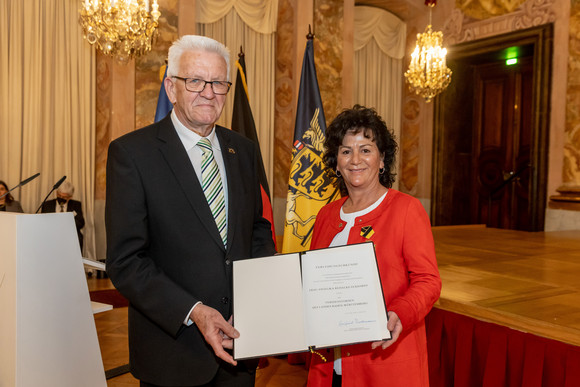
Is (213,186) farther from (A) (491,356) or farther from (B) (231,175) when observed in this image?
(A) (491,356)

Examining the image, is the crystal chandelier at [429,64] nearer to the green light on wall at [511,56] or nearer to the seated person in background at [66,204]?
the green light on wall at [511,56]

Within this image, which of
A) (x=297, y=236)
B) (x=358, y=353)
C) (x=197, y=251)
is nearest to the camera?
(x=197, y=251)

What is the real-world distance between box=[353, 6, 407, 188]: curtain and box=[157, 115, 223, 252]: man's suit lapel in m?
8.87

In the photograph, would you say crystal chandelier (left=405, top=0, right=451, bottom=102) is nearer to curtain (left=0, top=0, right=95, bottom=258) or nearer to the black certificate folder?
curtain (left=0, top=0, right=95, bottom=258)

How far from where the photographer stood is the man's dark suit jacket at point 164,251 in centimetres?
152

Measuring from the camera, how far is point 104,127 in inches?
283

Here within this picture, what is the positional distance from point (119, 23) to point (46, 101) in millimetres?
2787

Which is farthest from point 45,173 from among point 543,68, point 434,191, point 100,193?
point 543,68

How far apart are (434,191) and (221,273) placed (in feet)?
29.8

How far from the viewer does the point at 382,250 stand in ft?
6.04

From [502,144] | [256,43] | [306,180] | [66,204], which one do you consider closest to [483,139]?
[502,144]

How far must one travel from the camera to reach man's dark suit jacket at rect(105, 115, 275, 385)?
1.52m

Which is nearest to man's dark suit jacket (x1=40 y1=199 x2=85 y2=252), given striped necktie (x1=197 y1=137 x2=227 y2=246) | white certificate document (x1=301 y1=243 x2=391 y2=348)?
striped necktie (x1=197 y1=137 x2=227 y2=246)

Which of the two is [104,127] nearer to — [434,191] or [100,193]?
[100,193]
